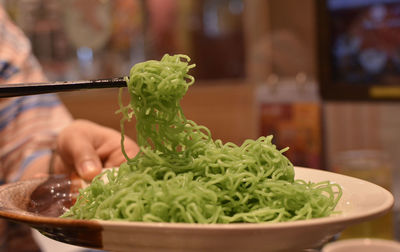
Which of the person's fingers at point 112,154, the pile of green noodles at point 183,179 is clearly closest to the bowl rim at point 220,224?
the pile of green noodles at point 183,179

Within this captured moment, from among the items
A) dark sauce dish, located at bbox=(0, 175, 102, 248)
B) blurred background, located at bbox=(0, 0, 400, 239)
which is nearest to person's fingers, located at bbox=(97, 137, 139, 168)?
dark sauce dish, located at bbox=(0, 175, 102, 248)

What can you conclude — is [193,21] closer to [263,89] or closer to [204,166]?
[263,89]

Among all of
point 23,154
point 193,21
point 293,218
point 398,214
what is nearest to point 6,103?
point 23,154

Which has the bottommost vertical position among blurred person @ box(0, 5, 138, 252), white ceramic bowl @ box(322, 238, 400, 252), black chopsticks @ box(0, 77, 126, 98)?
white ceramic bowl @ box(322, 238, 400, 252)

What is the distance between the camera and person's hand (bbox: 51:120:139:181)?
125 centimetres

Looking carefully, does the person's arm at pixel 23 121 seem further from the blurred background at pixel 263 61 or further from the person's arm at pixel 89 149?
the blurred background at pixel 263 61

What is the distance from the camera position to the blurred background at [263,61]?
2.03 m

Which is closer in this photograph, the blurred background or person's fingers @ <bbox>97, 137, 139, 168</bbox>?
person's fingers @ <bbox>97, 137, 139, 168</bbox>

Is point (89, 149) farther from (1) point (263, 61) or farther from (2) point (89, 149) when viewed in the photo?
(1) point (263, 61)

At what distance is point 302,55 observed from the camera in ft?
9.53

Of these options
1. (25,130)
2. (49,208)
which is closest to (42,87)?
(49,208)

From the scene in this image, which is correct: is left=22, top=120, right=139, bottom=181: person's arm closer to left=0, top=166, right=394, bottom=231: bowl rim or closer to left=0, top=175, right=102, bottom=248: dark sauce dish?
left=0, top=175, right=102, bottom=248: dark sauce dish

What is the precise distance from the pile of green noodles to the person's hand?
198 mm

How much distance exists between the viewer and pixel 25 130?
1954 millimetres
